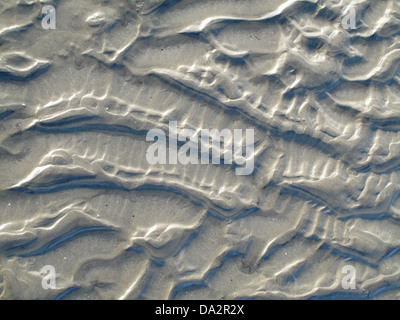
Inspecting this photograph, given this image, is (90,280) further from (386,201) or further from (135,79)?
(386,201)

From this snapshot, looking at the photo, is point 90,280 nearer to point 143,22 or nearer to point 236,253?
point 236,253
